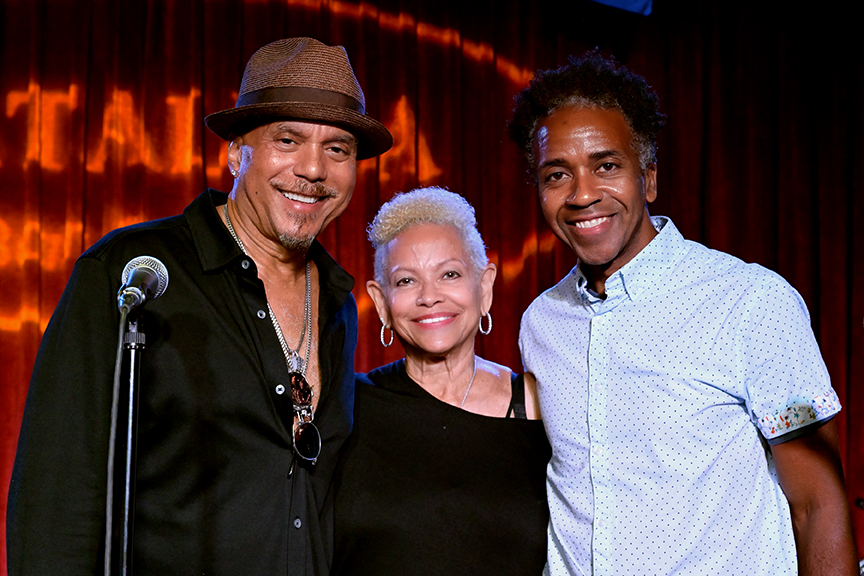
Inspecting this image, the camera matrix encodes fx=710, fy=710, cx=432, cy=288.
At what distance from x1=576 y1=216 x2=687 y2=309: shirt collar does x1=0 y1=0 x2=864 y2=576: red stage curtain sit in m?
2.87

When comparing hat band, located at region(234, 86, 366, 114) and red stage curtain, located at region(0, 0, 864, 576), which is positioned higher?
red stage curtain, located at region(0, 0, 864, 576)

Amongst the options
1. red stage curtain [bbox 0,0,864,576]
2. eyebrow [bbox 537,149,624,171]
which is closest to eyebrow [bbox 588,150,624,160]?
eyebrow [bbox 537,149,624,171]

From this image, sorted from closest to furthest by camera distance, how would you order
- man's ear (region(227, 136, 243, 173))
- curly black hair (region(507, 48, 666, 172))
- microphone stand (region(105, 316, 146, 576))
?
microphone stand (region(105, 316, 146, 576))
curly black hair (region(507, 48, 666, 172))
man's ear (region(227, 136, 243, 173))

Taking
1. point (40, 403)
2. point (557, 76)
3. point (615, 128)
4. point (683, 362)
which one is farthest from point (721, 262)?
point (40, 403)

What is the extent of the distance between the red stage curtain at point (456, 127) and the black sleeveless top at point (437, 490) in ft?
7.83

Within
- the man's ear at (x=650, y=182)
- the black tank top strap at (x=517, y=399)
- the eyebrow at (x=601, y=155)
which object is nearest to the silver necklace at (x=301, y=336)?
the black tank top strap at (x=517, y=399)

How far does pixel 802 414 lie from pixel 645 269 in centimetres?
52

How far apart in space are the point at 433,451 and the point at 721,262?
1.02m

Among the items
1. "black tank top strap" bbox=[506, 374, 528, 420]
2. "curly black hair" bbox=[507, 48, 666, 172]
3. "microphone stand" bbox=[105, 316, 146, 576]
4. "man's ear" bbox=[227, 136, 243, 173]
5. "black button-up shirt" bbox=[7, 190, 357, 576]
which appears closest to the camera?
"microphone stand" bbox=[105, 316, 146, 576]

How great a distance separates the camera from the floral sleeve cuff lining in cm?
166

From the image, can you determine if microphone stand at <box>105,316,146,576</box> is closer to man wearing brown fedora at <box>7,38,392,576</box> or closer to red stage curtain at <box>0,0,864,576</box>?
man wearing brown fedora at <box>7,38,392,576</box>

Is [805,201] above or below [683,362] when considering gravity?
above

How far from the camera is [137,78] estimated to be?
4.08 m

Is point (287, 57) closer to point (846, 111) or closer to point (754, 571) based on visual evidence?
point (754, 571)
